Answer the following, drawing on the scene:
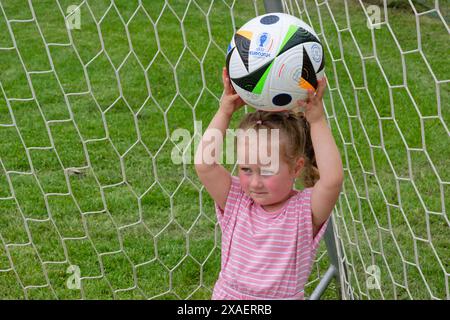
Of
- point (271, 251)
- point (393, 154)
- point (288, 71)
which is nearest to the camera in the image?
point (288, 71)

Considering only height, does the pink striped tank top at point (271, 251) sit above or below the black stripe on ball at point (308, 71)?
below

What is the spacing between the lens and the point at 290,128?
2.12 metres

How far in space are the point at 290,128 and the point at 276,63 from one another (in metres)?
0.22

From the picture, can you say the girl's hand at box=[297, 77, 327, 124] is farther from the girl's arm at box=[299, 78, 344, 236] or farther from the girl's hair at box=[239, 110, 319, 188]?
the girl's hair at box=[239, 110, 319, 188]

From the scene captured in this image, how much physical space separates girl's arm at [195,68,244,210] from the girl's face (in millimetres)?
91

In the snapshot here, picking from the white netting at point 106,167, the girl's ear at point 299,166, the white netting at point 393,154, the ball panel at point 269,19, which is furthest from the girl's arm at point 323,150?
the white netting at point 106,167

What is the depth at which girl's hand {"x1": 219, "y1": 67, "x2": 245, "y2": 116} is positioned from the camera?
2131mm

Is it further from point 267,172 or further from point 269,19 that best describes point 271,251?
point 269,19

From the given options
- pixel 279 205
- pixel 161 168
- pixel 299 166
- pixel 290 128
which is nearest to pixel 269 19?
pixel 290 128

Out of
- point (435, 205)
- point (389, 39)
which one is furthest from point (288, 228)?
point (389, 39)

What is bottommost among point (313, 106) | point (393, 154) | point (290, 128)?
point (393, 154)

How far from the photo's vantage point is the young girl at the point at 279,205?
6.65 ft

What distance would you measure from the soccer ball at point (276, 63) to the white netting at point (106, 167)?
0.68 m

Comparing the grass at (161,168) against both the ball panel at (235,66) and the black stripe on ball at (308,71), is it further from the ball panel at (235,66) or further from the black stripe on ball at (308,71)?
the ball panel at (235,66)
